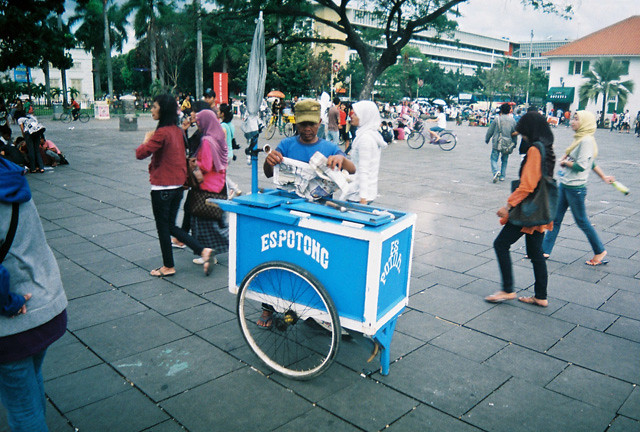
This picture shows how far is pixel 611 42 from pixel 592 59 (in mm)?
2581

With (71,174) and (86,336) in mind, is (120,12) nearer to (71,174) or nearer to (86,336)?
(71,174)

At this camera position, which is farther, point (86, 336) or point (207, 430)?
point (86, 336)

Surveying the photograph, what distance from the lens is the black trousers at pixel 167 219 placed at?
4.91 metres

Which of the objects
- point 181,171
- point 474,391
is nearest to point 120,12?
point 181,171

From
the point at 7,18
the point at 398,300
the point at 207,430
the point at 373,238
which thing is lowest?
the point at 207,430

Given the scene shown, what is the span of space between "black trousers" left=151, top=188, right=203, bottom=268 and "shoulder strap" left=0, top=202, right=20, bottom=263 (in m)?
2.86

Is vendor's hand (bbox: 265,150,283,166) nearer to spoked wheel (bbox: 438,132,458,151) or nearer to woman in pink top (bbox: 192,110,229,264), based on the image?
woman in pink top (bbox: 192,110,229,264)

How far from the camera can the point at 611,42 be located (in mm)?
55031

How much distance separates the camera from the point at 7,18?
10.1m

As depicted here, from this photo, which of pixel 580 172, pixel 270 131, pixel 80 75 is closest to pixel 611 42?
pixel 270 131

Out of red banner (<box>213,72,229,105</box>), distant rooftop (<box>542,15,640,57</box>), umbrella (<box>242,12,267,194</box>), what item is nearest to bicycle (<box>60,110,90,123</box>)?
red banner (<box>213,72,229,105</box>)

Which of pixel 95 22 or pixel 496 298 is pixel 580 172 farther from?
pixel 95 22

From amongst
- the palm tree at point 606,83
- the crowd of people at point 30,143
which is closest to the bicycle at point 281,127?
the crowd of people at point 30,143

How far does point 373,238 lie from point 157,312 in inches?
90.7
